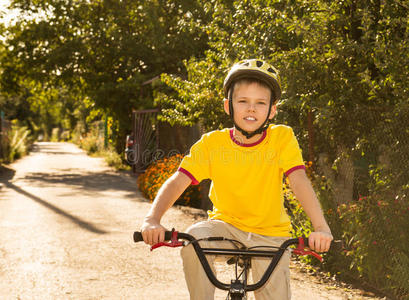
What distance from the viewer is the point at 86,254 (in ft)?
23.9

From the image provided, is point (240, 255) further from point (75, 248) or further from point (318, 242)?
point (75, 248)

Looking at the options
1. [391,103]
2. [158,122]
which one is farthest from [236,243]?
[158,122]

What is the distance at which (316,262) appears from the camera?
6586 millimetres

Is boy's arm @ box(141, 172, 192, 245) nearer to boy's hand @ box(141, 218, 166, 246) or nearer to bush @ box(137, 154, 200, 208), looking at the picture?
boy's hand @ box(141, 218, 166, 246)

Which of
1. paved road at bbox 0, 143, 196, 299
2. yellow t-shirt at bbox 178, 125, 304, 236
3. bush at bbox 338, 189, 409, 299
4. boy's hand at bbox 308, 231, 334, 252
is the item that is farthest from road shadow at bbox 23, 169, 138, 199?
boy's hand at bbox 308, 231, 334, 252

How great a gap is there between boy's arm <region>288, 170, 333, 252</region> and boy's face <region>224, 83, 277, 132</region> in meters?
0.37

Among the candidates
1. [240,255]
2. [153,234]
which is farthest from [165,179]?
[240,255]

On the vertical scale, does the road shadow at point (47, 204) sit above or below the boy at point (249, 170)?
below

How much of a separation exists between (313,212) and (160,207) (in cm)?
79

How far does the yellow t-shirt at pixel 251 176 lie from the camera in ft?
9.52

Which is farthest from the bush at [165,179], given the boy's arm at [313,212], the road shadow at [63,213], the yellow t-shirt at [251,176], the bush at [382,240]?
the boy's arm at [313,212]

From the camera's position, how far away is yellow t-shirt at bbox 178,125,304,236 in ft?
9.52

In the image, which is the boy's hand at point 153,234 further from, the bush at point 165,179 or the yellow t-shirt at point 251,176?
the bush at point 165,179

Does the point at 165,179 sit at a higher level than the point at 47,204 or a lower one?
higher
